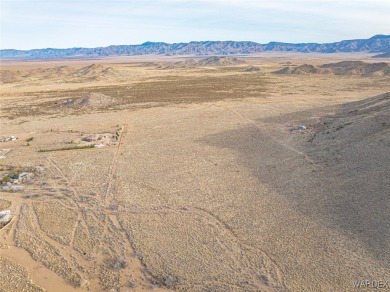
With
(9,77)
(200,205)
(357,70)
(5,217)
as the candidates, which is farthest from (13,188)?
(357,70)

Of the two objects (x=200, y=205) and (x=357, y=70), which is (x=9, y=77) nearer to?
(x=200, y=205)

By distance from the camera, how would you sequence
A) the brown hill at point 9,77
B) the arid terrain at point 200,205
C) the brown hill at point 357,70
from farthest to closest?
the brown hill at point 9,77
the brown hill at point 357,70
the arid terrain at point 200,205

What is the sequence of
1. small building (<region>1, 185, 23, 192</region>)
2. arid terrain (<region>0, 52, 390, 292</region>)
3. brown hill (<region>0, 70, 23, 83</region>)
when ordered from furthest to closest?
1. brown hill (<region>0, 70, 23, 83</region>)
2. small building (<region>1, 185, 23, 192</region>)
3. arid terrain (<region>0, 52, 390, 292</region>)

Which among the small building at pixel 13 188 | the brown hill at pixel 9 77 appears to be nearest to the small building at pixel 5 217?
the small building at pixel 13 188

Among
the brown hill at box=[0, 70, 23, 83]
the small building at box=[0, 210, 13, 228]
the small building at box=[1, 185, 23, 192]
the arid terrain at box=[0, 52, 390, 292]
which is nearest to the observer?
the arid terrain at box=[0, 52, 390, 292]

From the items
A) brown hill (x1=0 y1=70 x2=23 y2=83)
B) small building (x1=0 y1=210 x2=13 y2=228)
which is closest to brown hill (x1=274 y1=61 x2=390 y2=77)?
brown hill (x1=0 y1=70 x2=23 y2=83)

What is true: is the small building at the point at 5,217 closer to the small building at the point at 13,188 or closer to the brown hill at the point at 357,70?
the small building at the point at 13,188

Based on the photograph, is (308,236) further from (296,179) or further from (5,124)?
(5,124)

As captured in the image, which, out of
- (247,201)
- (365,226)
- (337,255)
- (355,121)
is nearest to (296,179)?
(247,201)

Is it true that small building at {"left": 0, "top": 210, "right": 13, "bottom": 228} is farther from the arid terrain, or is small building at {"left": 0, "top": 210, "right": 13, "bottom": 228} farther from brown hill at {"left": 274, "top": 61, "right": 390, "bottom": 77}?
brown hill at {"left": 274, "top": 61, "right": 390, "bottom": 77}

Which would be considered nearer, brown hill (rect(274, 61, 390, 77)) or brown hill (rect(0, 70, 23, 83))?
brown hill (rect(274, 61, 390, 77))
